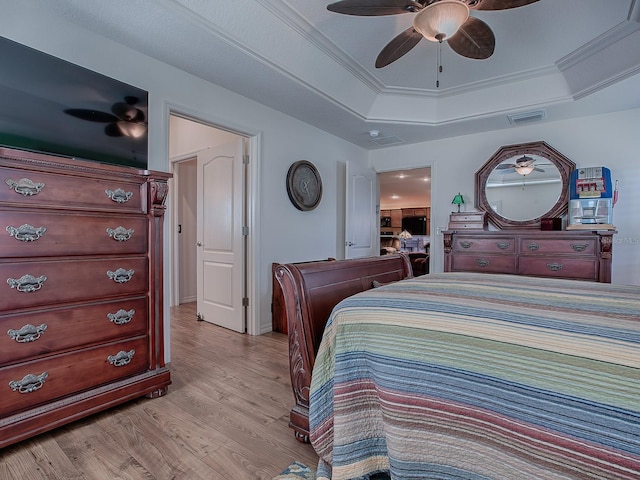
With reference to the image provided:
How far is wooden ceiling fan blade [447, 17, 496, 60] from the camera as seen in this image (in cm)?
197

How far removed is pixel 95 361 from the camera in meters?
1.80

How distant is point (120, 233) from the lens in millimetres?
1904

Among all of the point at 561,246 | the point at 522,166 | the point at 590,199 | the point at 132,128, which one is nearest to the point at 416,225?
the point at 522,166

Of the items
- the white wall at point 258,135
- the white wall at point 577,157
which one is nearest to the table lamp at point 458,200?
the white wall at point 577,157

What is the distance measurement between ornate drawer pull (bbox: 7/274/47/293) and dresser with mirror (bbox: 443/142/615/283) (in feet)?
12.2

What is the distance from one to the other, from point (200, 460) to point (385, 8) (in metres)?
2.57

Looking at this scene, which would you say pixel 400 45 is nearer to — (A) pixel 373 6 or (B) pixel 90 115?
(A) pixel 373 6

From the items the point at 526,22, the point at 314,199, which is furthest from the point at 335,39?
the point at 314,199

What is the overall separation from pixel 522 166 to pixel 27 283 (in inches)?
188

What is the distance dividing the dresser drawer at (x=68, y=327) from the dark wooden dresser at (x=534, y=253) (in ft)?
10.9

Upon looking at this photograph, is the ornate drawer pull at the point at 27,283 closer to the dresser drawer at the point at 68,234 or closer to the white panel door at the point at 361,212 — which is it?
the dresser drawer at the point at 68,234

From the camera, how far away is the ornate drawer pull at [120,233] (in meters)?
1.87

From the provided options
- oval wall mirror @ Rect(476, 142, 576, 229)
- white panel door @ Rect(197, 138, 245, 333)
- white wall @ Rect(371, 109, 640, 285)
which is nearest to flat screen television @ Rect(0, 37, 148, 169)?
white panel door @ Rect(197, 138, 245, 333)

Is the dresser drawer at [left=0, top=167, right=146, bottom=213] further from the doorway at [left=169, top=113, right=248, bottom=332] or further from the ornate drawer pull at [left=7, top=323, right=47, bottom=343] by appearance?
the doorway at [left=169, top=113, right=248, bottom=332]
